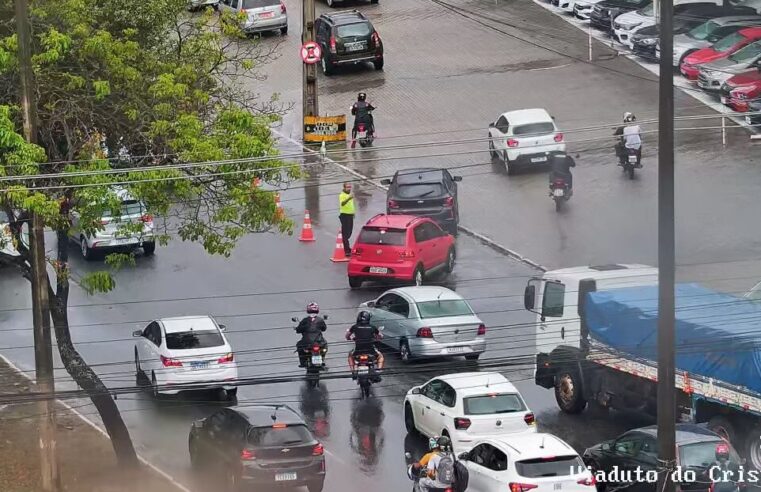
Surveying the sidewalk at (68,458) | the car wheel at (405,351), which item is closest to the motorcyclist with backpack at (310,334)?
the car wheel at (405,351)

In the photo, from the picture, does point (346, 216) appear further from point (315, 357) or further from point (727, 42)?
point (727, 42)

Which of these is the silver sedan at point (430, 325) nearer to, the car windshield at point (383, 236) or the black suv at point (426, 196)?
the car windshield at point (383, 236)

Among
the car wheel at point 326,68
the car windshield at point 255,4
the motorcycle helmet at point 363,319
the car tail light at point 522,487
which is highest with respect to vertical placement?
the car windshield at point 255,4

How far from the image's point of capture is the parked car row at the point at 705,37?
1684 inches

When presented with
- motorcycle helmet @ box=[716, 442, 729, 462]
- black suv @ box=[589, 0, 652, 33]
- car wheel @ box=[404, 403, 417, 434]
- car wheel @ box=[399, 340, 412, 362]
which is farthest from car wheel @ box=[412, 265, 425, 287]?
black suv @ box=[589, 0, 652, 33]

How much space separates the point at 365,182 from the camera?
133ft

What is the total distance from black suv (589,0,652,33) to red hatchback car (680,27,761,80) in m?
4.82

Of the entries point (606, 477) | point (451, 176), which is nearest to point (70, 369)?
point (606, 477)

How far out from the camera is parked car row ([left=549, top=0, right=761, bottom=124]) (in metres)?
42.8

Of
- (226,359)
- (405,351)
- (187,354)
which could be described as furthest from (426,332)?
(187,354)

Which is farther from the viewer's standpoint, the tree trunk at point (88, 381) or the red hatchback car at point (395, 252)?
the red hatchback car at point (395, 252)

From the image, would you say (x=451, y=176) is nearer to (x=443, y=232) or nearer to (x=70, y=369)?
(x=443, y=232)

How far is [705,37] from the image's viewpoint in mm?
48188

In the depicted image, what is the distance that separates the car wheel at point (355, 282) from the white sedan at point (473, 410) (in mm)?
8119
